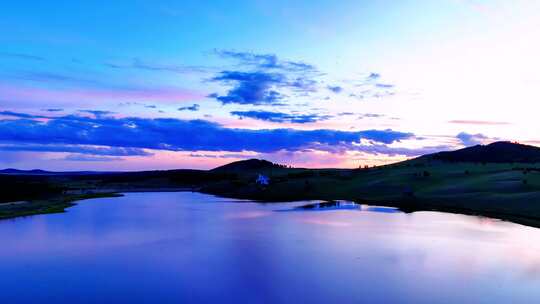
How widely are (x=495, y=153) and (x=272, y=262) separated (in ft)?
450

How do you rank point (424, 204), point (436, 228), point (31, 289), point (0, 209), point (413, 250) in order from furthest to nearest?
point (424, 204), point (0, 209), point (436, 228), point (413, 250), point (31, 289)

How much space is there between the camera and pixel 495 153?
148 meters

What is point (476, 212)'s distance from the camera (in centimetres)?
5175

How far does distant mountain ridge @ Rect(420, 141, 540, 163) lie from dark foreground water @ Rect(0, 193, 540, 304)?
102 meters

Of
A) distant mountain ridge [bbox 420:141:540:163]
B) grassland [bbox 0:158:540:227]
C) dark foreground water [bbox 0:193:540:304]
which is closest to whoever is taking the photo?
Answer: dark foreground water [bbox 0:193:540:304]

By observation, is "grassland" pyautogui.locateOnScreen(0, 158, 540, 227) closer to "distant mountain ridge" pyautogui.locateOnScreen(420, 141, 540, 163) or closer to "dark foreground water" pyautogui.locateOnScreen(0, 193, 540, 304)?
"dark foreground water" pyautogui.locateOnScreen(0, 193, 540, 304)

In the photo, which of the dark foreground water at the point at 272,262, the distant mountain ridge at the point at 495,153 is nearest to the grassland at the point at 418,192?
the dark foreground water at the point at 272,262

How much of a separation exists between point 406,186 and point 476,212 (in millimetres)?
23846

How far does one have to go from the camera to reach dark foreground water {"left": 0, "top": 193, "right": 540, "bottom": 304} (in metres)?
20.6

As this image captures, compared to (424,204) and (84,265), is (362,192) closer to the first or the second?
(424,204)

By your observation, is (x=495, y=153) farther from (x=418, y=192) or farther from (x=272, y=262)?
(x=272, y=262)

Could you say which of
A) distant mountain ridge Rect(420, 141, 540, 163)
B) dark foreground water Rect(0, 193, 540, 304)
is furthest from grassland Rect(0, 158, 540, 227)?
distant mountain ridge Rect(420, 141, 540, 163)

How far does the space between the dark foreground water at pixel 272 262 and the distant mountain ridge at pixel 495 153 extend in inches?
4027

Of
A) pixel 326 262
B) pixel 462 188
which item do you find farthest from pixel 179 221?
pixel 462 188
